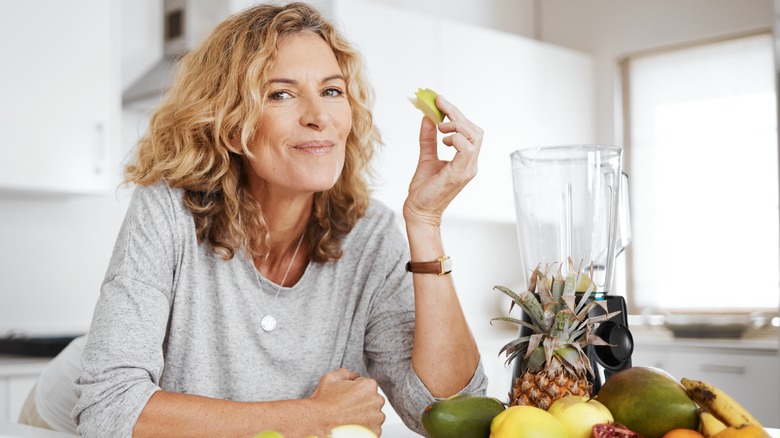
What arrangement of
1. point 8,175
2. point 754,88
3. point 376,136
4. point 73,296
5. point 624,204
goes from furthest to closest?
point 754,88 → point 73,296 → point 8,175 → point 376,136 → point 624,204

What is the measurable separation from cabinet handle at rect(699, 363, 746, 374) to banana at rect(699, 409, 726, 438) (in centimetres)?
275

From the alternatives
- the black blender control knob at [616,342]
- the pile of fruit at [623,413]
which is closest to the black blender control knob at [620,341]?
the black blender control knob at [616,342]

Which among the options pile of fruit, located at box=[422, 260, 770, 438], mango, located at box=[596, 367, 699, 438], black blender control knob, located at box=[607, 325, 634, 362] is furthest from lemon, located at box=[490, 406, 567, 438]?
black blender control knob, located at box=[607, 325, 634, 362]

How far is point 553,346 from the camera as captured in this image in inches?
40.8

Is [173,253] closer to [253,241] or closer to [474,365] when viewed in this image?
[253,241]

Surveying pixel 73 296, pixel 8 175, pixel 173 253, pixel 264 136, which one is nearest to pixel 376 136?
pixel 264 136

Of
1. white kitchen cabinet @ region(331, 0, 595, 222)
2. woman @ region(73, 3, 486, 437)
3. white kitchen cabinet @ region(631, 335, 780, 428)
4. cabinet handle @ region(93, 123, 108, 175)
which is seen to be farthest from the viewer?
white kitchen cabinet @ region(331, 0, 595, 222)

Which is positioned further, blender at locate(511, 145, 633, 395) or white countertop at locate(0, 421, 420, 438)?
blender at locate(511, 145, 633, 395)

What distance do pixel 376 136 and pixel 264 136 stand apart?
347 mm

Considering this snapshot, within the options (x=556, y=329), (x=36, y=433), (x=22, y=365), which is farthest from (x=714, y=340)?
(x=36, y=433)

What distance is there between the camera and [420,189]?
1.42m

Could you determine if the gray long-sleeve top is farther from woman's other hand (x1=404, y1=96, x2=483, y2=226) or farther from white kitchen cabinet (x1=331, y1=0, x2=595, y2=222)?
white kitchen cabinet (x1=331, y1=0, x2=595, y2=222)

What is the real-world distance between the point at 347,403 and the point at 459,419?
35cm

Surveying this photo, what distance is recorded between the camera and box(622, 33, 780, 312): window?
3895 mm
